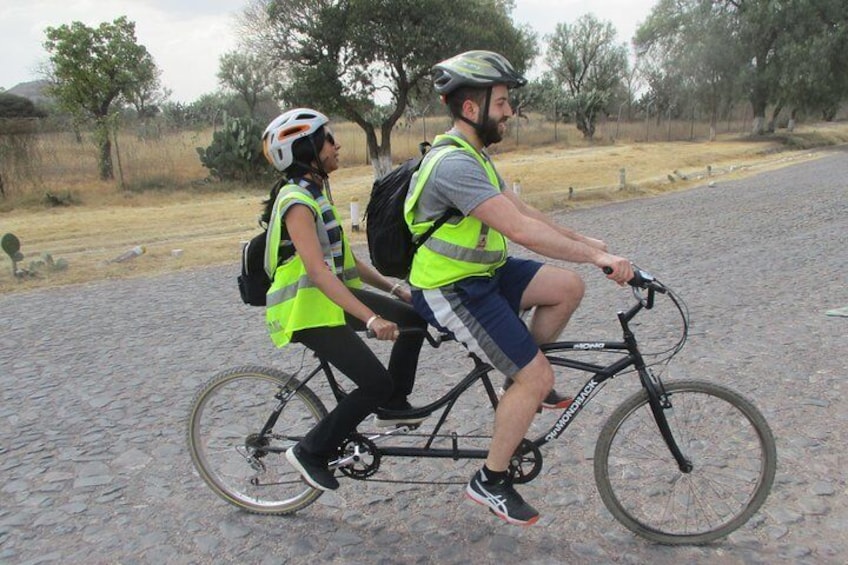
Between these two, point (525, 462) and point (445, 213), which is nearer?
point (445, 213)

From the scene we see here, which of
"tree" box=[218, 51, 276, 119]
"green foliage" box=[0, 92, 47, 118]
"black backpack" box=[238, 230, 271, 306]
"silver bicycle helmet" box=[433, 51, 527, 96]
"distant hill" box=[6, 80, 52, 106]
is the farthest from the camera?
"tree" box=[218, 51, 276, 119]

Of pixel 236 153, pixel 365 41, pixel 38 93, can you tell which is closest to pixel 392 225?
pixel 365 41

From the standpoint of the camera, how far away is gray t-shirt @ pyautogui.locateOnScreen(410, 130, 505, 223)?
2348 millimetres

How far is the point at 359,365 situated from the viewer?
272 cm

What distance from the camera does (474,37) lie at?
51.8 ft

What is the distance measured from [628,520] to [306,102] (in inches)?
616

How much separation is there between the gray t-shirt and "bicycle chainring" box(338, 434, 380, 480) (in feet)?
3.84

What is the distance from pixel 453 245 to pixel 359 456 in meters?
1.10

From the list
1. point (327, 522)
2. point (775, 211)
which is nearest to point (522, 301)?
point (327, 522)

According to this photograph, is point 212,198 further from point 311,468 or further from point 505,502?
point 505,502

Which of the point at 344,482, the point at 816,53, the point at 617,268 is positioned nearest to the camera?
the point at 617,268

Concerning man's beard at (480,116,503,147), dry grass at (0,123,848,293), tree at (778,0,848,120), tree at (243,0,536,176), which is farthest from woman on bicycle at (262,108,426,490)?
tree at (778,0,848,120)

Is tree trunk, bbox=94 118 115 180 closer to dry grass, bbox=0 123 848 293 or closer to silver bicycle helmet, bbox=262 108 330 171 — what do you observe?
dry grass, bbox=0 123 848 293


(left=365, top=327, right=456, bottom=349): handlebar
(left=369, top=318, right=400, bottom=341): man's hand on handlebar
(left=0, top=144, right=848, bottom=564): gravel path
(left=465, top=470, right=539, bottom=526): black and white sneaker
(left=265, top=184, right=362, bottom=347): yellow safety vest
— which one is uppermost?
(left=265, top=184, right=362, bottom=347): yellow safety vest
